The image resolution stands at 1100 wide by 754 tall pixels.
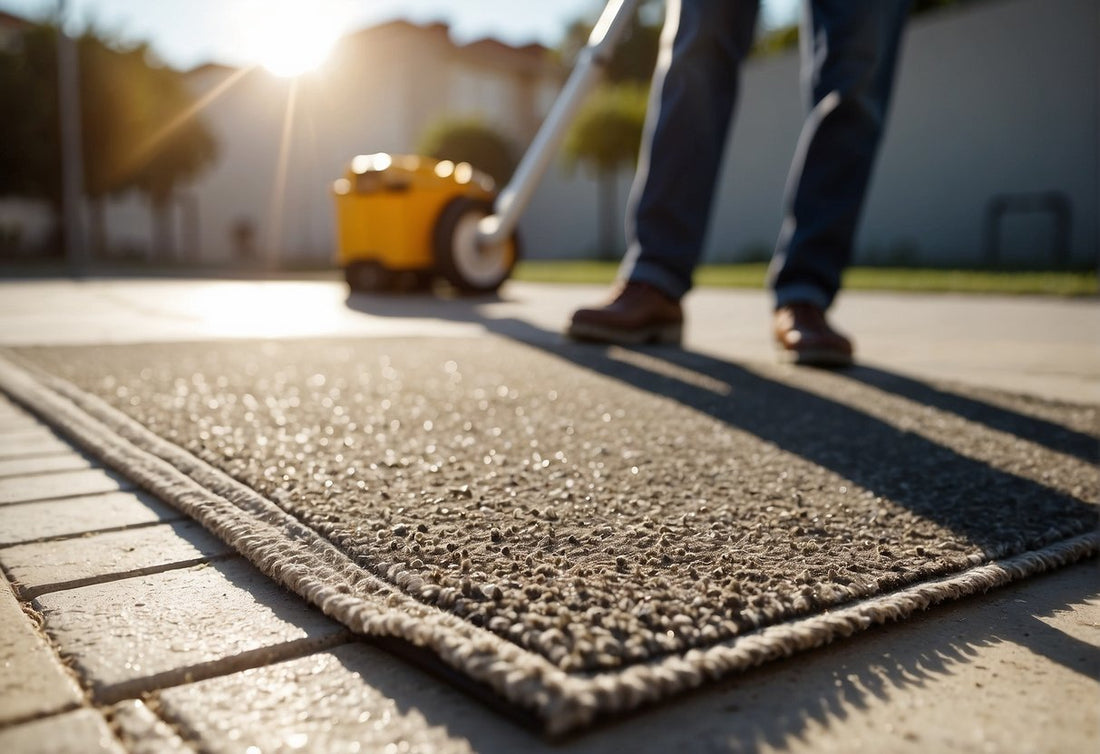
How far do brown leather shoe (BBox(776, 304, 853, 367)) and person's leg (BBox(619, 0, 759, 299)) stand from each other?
0.26 meters

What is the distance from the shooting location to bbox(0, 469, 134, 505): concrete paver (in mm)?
844

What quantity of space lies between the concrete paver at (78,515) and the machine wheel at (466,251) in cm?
305

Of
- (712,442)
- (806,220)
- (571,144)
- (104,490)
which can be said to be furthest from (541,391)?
(571,144)

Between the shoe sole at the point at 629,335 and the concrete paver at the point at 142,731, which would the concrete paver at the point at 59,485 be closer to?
the concrete paver at the point at 142,731

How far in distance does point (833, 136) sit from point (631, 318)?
1.80ft

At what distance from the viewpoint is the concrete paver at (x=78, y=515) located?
739 millimetres

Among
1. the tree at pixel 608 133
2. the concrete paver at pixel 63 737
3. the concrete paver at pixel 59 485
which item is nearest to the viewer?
the concrete paver at pixel 63 737

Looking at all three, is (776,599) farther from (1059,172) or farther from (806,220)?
(1059,172)

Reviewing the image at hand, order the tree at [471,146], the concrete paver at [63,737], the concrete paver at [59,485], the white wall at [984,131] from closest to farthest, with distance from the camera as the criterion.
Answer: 1. the concrete paver at [63,737]
2. the concrete paver at [59,485]
3. the white wall at [984,131]
4. the tree at [471,146]

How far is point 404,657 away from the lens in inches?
20.8

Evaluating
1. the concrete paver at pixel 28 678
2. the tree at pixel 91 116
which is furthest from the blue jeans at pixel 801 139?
the tree at pixel 91 116

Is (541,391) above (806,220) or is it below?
below

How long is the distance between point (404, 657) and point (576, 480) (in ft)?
1.19

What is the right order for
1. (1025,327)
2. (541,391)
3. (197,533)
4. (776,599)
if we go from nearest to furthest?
1. (776,599)
2. (197,533)
3. (541,391)
4. (1025,327)
